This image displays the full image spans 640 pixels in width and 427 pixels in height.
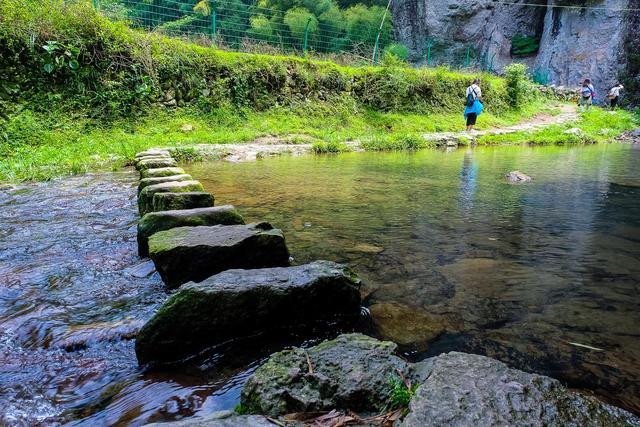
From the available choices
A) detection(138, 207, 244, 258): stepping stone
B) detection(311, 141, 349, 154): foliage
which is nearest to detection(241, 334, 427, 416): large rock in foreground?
detection(138, 207, 244, 258): stepping stone

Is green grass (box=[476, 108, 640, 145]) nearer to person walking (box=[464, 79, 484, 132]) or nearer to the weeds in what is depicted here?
person walking (box=[464, 79, 484, 132])

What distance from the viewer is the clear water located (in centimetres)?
155

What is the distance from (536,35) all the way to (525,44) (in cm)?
99

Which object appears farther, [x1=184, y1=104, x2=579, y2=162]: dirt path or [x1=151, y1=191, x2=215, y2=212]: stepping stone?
[x1=184, y1=104, x2=579, y2=162]: dirt path

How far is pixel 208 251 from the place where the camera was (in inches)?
78.1

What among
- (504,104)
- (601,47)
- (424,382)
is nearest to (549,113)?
(504,104)

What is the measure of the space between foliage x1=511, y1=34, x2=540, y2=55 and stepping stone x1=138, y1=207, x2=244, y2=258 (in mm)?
28594

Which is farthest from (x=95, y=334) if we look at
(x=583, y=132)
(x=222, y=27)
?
(x=583, y=132)

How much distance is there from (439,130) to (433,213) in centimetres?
1128

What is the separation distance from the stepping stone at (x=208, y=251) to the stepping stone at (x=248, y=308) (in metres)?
0.28

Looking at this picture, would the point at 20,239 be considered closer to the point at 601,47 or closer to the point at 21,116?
the point at 21,116

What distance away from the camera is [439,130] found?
14195mm

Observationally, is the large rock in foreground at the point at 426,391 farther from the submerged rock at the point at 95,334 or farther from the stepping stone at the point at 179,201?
the stepping stone at the point at 179,201

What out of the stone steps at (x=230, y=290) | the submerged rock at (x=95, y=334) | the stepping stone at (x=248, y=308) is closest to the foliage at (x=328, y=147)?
the stone steps at (x=230, y=290)
